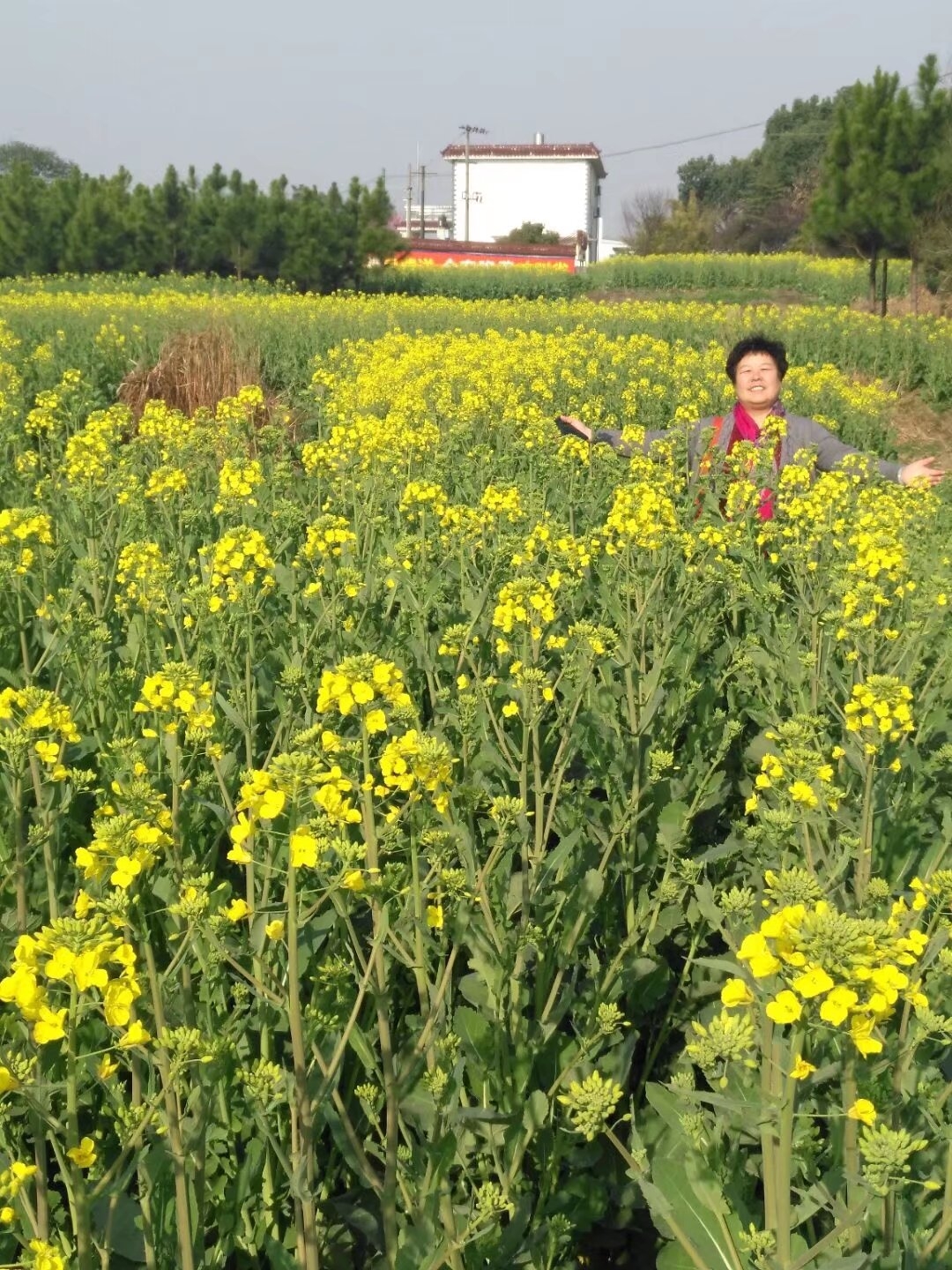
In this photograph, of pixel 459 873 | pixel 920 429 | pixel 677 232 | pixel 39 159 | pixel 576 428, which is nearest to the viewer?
pixel 459 873

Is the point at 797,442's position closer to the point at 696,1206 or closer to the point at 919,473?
the point at 919,473

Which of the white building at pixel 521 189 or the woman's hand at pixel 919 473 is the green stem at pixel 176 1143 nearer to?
the woman's hand at pixel 919 473

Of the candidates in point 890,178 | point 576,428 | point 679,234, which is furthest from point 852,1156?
point 679,234

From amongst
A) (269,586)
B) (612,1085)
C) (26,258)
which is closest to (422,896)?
(612,1085)

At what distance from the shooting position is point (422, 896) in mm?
1899

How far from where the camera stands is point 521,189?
250 ft

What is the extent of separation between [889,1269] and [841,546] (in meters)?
2.87

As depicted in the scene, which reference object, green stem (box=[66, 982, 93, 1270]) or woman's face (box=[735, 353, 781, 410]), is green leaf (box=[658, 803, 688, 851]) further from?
woman's face (box=[735, 353, 781, 410])

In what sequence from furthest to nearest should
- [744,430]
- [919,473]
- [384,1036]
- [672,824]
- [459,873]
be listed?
[744,430], [919,473], [672,824], [459,873], [384,1036]

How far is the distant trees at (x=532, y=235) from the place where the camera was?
2719 inches

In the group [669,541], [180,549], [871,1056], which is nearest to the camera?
[871,1056]

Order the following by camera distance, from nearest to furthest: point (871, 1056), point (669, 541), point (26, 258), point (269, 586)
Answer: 1. point (871, 1056)
2. point (269, 586)
3. point (669, 541)
4. point (26, 258)

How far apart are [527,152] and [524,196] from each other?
2.76 m

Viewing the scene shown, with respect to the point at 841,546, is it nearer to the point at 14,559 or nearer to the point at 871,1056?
the point at 871,1056
